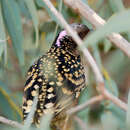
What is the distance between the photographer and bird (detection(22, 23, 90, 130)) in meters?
2.00

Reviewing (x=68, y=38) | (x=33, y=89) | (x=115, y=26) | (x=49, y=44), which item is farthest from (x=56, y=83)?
(x=115, y=26)

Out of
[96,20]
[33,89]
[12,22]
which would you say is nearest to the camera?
[96,20]

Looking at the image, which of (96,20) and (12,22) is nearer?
(96,20)

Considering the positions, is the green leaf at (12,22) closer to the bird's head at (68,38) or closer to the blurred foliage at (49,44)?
the blurred foliage at (49,44)

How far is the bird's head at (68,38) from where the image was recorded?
2.46 metres

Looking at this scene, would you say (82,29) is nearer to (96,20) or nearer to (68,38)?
(68,38)

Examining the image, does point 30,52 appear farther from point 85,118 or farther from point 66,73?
point 66,73

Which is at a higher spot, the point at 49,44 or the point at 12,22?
the point at 12,22

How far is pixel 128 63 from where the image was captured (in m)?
4.03

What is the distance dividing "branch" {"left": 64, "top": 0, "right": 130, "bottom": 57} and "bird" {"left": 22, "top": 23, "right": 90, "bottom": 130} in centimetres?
46

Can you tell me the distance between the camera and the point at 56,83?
209cm

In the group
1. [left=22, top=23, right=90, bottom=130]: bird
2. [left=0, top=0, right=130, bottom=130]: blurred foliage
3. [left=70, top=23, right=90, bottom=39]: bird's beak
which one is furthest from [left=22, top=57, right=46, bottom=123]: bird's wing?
[left=70, top=23, right=90, bottom=39]: bird's beak

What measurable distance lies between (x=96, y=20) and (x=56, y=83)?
53 centimetres

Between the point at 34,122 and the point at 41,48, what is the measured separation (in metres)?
1.27
